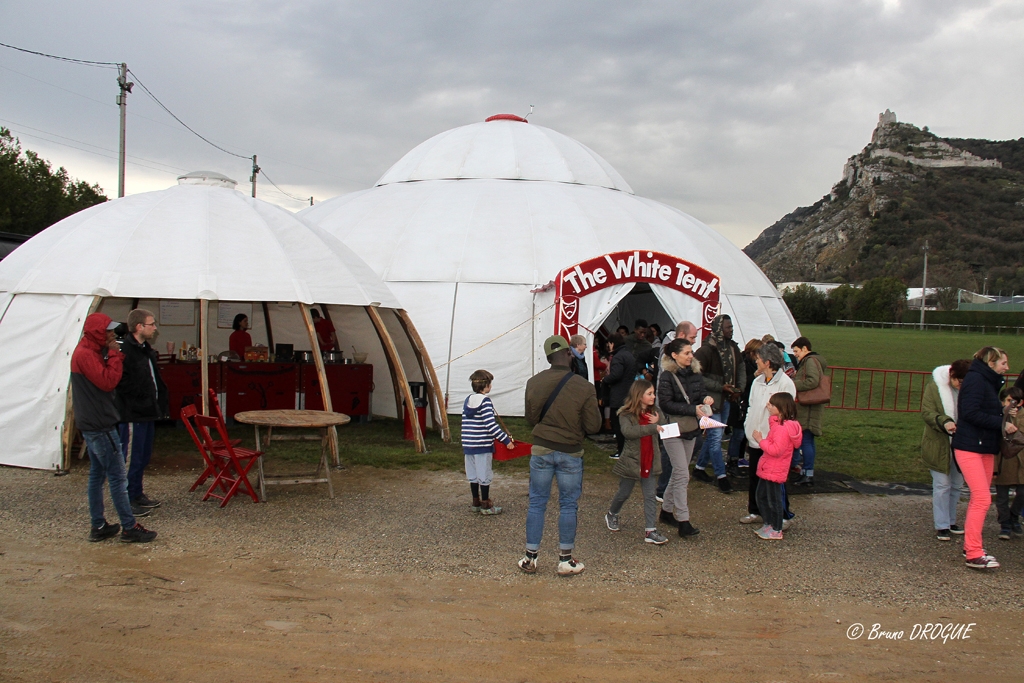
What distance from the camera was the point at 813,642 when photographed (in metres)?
4.23

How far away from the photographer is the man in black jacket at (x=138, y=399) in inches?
244

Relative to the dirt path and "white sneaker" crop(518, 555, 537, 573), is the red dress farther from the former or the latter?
"white sneaker" crop(518, 555, 537, 573)

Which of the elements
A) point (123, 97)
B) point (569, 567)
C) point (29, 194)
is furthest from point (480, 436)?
point (29, 194)

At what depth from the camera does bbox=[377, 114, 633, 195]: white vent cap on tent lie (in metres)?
15.9

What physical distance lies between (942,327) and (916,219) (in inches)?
1441

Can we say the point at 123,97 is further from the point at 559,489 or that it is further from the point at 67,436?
the point at 559,489

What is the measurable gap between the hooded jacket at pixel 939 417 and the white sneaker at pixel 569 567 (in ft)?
10.7

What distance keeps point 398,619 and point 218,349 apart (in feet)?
33.9

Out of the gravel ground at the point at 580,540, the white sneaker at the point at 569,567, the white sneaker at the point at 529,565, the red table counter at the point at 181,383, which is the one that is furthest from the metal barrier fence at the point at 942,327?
→ the white sneaker at the point at 529,565

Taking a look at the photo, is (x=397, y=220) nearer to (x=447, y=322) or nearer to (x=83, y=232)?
(x=447, y=322)

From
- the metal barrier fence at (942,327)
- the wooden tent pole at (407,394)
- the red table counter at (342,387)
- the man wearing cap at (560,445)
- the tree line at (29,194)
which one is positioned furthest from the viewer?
the metal barrier fence at (942,327)

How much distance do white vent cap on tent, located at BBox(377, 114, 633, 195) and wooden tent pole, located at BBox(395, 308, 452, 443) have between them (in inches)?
247

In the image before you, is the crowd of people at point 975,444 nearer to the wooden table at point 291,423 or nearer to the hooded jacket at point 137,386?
the wooden table at point 291,423

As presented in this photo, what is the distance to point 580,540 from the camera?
597 cm
